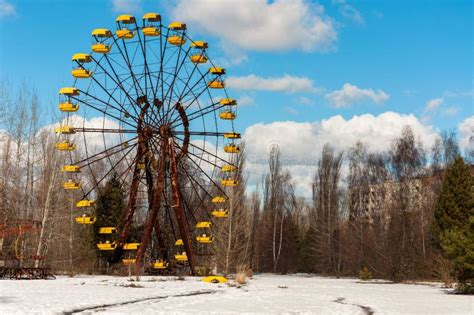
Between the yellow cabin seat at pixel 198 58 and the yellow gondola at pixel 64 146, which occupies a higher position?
the yellow cabin seat at pixel 198 58

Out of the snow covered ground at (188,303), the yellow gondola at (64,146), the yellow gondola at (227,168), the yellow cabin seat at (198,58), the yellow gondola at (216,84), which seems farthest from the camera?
the yellow gondola at (227,168)

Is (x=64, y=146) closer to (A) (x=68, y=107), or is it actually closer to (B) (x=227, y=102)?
(A) (x=68, y=107)

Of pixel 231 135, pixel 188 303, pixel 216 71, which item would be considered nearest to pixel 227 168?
pixel 231 135

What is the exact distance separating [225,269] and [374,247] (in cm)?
1550

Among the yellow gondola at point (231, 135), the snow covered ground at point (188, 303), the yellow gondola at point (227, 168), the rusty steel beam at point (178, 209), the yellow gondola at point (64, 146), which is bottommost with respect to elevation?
→ the snow covered ground at point (188, 303)

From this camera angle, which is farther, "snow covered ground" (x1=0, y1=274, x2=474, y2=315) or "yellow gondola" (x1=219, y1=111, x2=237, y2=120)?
"yellow gondola" (x1=219, y1=111, x2=237, y2=120)

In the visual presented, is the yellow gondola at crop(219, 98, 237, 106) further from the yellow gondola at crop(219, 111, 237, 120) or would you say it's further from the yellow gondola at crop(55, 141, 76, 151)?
the yellow gondola at crop(55, 141, 76, 151)

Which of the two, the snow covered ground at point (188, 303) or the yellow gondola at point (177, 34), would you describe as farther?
the yellow gondola at point (177, 34)

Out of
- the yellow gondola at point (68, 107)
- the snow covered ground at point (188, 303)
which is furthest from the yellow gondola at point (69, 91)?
the snow covered ground at point (188, 303)

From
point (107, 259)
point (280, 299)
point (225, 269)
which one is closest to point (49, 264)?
point (107, 259)

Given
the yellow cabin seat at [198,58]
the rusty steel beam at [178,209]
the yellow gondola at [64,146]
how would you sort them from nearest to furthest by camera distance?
the rusty steel beam at [178,209] < the yellow gondola at [64,146] < the yellow cabin seat at [198,58]

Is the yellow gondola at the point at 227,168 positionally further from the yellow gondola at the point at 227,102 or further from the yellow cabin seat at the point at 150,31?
the yellow cabin seat at the point at 150,31

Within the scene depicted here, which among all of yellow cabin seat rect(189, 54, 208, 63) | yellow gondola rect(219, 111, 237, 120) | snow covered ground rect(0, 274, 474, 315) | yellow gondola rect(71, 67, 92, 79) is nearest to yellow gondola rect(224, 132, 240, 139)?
yellow gondola rect(219, 111, 237, 120)

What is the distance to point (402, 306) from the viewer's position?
63.5ft
